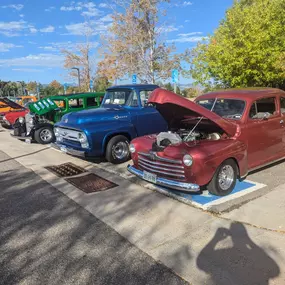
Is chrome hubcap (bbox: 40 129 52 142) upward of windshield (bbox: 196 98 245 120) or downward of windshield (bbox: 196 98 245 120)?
downward

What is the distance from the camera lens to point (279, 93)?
640 centimetres

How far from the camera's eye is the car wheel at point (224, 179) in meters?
4.87

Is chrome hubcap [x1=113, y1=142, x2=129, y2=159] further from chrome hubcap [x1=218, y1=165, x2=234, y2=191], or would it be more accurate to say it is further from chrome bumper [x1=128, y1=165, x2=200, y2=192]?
chrome hubcap [x1=218, y1=165, x2=234, y2=191]

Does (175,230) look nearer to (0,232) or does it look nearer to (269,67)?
(0,232)

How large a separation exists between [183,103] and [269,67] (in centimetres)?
890

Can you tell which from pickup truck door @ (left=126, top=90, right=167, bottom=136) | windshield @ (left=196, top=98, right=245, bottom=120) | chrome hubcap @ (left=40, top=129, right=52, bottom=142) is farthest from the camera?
chrome hubcap @ (left=40, top=129, right=52, bottom=142)

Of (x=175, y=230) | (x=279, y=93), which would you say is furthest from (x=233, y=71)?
(x=175, y=230)

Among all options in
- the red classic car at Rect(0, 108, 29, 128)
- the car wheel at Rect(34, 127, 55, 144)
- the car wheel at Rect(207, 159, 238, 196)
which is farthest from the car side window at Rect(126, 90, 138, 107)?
the red classic car at Rect(0, 108, 29, 128)

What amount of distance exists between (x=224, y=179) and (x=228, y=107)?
5.23 ft

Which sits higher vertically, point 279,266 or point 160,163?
point 160,163

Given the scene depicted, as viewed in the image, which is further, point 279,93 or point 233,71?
point 233,71

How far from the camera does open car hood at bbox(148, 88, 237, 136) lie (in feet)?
15.6

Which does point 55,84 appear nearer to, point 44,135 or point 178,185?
point 44,135

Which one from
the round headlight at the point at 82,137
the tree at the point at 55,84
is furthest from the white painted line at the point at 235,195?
the tree at the point at 55,84
